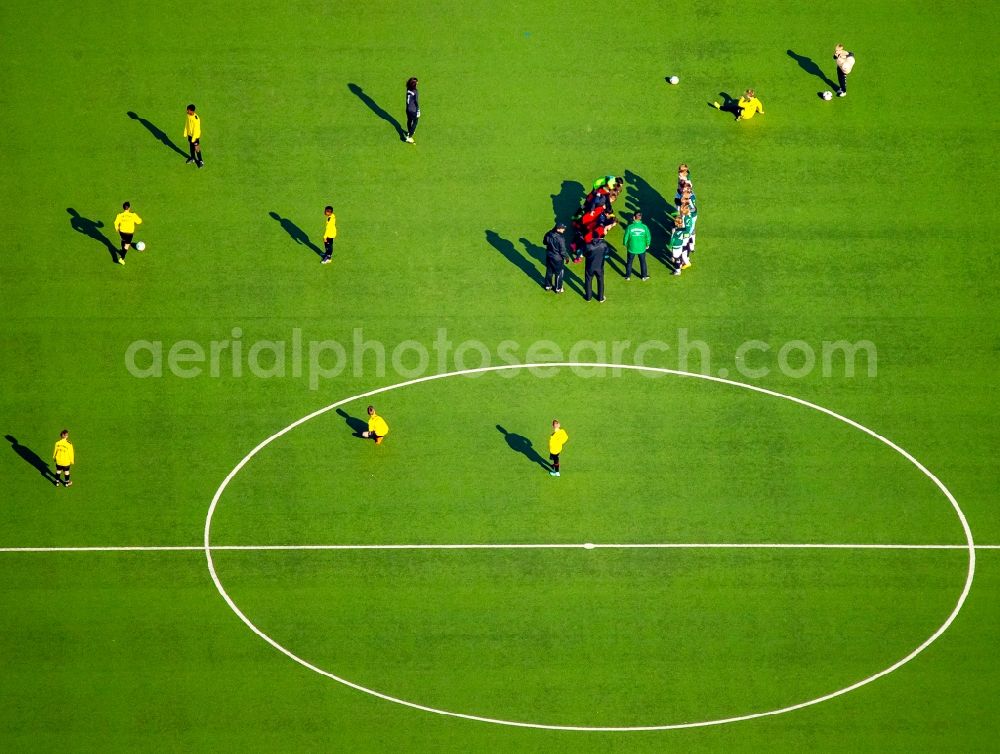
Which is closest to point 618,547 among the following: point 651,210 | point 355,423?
point 355,423

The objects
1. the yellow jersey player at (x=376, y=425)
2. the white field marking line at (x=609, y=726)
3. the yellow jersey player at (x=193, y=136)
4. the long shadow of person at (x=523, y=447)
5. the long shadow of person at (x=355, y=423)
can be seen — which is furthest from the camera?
the yellow jersey player at (x=193, y=136)

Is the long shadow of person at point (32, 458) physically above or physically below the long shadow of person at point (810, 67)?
Result: below

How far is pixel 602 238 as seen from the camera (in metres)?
34.9

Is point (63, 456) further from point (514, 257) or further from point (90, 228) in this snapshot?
point (514, 257)

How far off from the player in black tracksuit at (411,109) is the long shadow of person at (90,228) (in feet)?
24.3

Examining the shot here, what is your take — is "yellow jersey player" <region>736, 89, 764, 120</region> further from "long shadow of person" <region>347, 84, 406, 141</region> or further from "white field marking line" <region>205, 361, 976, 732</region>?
"long shadow of person" <region>347, 84, 406, 141</region>

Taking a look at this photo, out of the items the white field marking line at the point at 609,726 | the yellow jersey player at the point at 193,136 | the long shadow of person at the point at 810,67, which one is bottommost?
the white field marking line at the point at 609,726

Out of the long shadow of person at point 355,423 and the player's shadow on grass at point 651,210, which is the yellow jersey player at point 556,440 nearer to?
the long shadow of person at point 355,423

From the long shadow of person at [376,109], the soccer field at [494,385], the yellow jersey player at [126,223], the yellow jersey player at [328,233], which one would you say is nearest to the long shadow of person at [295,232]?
the soccer field at [494,385]

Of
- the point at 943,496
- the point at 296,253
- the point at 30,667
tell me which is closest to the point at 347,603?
the point at 30,667

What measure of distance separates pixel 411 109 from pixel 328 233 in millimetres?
3900

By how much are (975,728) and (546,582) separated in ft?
29.4

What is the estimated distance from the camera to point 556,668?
31.2 meters

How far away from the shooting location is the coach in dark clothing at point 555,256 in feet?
113
